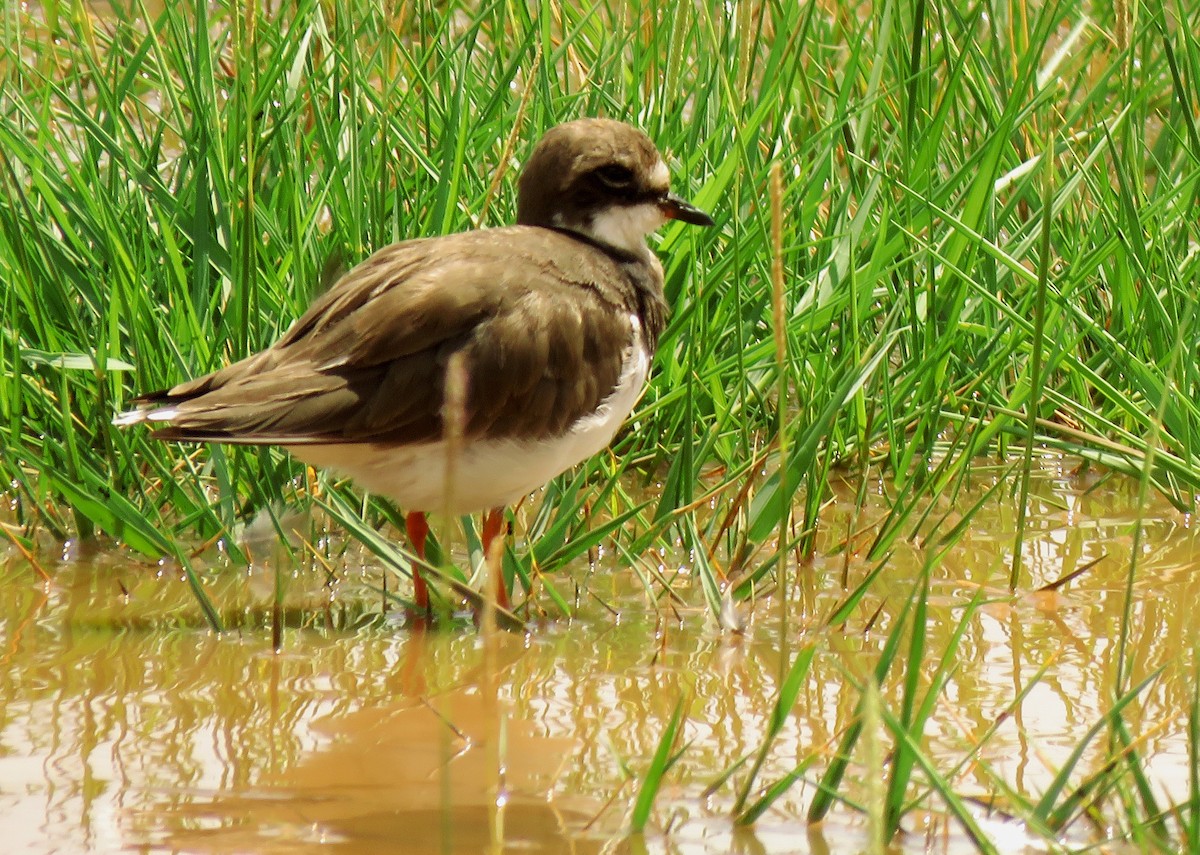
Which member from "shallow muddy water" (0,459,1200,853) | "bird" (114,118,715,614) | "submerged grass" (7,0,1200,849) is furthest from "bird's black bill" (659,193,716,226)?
"shallow muddy water" (0,459,1200,853)

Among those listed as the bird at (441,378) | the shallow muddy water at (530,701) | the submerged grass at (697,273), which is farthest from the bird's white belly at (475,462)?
the shallow muddy water at (530,701)

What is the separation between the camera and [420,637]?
401 cm

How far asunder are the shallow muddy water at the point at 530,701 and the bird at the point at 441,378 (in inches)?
14.8

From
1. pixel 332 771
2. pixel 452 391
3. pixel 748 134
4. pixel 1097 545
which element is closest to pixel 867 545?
pixel 1097 545

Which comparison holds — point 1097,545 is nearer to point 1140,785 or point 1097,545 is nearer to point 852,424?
point 852,424

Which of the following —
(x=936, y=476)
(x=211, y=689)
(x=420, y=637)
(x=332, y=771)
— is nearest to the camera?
(x=332, y=771)

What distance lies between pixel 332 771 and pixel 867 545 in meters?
1.80

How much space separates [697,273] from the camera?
4883 millimetres

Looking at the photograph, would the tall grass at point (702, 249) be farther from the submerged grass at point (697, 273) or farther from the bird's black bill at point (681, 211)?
the bird's black bill at point (681, 211)

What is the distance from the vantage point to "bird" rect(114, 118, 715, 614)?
3951mm

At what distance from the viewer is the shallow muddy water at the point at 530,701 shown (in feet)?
9.69

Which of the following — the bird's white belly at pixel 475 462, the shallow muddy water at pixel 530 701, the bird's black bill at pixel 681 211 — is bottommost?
the shallow muddy water at pixel 530 701

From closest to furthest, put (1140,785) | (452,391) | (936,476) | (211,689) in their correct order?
(452,391)
(1140,785)
(211,689)
(936,476)

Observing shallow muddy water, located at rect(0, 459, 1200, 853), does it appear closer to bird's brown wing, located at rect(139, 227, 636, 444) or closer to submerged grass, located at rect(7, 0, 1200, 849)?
submerged grass, located at rect(7, 0, 1200, 849)
